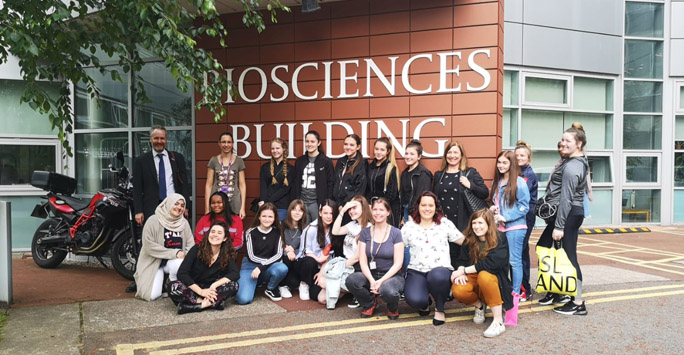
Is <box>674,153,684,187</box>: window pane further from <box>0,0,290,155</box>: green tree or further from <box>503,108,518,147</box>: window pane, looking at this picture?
<box>0,0,290,155</box>: green tree

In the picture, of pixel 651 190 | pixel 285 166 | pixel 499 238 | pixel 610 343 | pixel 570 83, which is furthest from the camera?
pixel 651 190

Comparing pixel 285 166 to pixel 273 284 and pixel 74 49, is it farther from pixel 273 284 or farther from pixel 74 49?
pixel 74 49

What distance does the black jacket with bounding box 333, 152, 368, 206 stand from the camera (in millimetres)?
5789

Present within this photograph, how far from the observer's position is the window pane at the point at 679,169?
12.6 m

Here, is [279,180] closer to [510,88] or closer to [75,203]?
[75,203]

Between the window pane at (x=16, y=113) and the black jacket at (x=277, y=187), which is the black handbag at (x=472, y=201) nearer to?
the black jacket at (x=277, y=187)

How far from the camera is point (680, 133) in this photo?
12.6 meters

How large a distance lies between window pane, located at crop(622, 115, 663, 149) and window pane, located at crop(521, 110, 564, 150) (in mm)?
2048

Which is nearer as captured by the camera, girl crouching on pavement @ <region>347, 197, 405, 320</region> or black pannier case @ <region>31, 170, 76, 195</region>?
girl crouching on pavement @ <region>347, 197, 405, 320</region>

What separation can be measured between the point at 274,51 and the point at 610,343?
5.46 metres

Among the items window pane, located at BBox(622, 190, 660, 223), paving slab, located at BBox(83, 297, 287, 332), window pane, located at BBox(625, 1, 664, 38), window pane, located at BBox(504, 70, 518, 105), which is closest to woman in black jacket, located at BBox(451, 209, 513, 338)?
paving slab, located at BBox(83, 297, 287, 332)

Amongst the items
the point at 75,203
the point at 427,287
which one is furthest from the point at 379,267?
the point at 75,203

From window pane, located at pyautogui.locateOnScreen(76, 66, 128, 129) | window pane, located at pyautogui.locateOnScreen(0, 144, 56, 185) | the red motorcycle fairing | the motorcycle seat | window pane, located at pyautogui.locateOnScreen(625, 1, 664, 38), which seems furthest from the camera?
window pane, located at pyautogui.locateOnScreen(625, 1, 664, 38)

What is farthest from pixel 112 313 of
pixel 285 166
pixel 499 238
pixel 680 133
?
pixel 680 133
